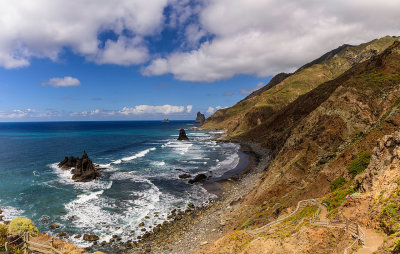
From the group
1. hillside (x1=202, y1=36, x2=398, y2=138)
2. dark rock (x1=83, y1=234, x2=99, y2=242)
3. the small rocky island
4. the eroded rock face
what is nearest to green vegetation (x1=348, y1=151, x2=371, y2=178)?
the eroded rock face

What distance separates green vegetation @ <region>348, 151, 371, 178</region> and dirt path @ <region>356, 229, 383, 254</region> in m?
10.7

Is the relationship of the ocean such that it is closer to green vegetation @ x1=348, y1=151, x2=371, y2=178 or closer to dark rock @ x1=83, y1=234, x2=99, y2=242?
dark rock @ x1=83, y1=234, x2=99, y2=242

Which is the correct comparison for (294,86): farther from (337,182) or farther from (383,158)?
(383,158)

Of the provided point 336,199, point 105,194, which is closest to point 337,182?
point 336,199

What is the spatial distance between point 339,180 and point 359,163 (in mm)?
2600

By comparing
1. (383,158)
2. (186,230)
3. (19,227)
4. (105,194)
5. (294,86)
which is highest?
(294,86)

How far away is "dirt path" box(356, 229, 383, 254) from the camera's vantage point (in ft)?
34.0

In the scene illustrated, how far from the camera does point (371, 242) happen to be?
1085 cm

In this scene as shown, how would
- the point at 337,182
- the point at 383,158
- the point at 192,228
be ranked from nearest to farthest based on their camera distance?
1. the point at 383,158
2. the point at 337,182
3. the point at 192,228

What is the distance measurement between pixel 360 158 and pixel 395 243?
15.0 metres

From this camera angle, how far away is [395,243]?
364 inches

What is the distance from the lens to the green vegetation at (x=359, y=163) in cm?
2046

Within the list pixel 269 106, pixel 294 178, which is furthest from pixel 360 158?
pixel 269 106

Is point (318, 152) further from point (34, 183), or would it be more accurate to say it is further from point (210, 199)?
point (34, 183)
